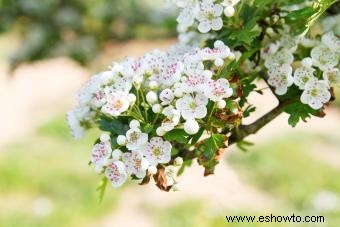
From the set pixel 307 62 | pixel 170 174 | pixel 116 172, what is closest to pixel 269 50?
pixel 307 62

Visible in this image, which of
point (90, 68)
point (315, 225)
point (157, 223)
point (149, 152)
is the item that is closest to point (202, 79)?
point (149, 152)

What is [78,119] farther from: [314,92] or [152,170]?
[314,92]

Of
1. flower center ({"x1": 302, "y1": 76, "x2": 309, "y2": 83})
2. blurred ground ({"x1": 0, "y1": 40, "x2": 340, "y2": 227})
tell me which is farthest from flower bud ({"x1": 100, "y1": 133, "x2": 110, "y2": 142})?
blurred ground ({"x1": 0, "y1": 40, "x2": 340, "y2": 227})

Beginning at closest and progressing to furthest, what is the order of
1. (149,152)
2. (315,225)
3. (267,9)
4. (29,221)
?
(149,152), (267,9), (315,225), (29,221)

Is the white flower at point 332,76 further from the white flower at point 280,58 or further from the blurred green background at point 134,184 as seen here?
the blurred green background at point 134,184

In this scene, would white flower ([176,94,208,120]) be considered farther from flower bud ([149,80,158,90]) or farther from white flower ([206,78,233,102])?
flower bud ([149,80,158,90])

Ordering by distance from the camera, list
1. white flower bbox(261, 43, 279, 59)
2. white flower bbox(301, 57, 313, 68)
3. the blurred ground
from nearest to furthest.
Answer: white flower bbox(301, 57, 313, 68) < white flower bbox(261, 43, 279, 59) < the blurred ground

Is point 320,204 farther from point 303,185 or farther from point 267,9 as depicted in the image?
point 267,9
